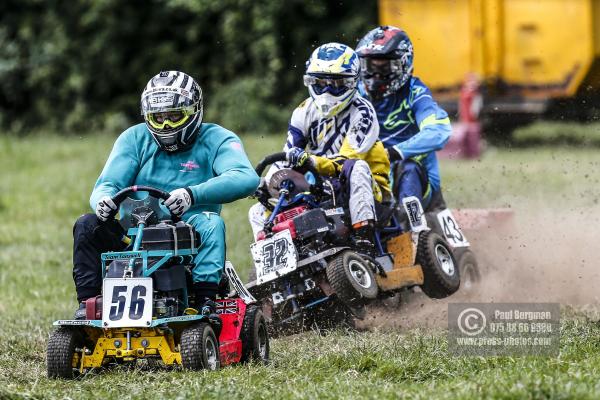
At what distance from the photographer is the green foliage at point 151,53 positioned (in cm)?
2825

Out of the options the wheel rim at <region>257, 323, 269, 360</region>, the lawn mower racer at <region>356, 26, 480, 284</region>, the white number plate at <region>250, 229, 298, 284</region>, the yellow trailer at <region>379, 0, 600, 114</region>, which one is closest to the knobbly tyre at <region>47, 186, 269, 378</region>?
the wheel rim at <region>257, 323, 269, 360</region>

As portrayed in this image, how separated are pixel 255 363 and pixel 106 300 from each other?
3.59 feet

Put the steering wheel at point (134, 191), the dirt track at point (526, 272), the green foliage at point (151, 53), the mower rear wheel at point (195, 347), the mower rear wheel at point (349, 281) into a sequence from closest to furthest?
the mower rear wheel at point (195, 347)
the steering wheel at point (134, 191)
the mower rear wheel at point (349, 281)
the dirt track at point (526, 272)
the green foliage at point (151, 53)

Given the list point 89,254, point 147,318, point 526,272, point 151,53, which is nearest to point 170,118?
point 89,254

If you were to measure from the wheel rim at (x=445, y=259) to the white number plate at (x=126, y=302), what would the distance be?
3.44m

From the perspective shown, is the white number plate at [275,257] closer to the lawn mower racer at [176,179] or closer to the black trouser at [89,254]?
the lawn mower racer at [176,179]

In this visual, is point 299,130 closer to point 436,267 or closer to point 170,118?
point 436,267

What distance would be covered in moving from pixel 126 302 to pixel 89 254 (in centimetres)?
56

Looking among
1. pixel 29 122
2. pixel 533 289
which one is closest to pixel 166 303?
pixel 533 289

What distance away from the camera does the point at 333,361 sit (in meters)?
7.75

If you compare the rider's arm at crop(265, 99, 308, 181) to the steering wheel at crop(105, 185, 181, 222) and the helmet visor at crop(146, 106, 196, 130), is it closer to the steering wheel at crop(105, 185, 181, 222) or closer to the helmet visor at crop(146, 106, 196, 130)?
the helmet visor at crop(146, 106, 196, 130)

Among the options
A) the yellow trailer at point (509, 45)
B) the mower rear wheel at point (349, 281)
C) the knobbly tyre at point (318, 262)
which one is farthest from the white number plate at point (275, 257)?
the yellow trailer at point (509, 45)

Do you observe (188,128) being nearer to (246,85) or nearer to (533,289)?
(533,289)

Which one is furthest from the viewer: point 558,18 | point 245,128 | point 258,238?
point 245,128
